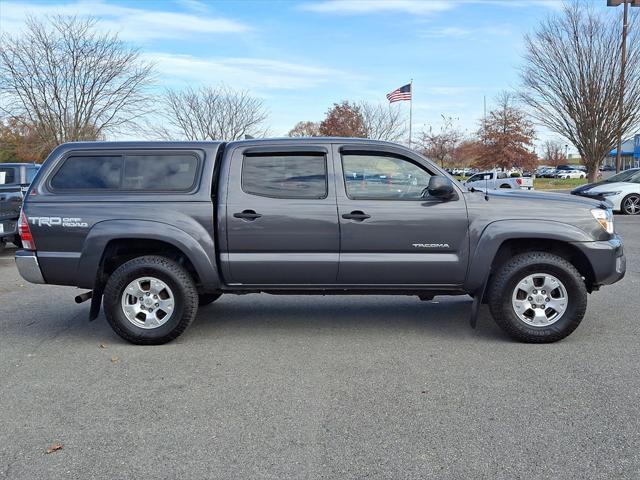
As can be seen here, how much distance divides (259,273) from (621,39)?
78.9 ft

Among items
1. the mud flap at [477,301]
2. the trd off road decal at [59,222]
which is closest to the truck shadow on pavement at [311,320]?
the mud flap at [477,301]

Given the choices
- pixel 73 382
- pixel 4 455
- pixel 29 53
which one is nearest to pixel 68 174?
pixel 73 382

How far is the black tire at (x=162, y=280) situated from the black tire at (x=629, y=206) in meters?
15.9

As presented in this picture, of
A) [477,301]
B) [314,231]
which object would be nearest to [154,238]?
[314,231]

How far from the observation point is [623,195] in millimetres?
17094

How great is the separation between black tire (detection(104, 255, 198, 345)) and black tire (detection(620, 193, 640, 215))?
52.2 feet

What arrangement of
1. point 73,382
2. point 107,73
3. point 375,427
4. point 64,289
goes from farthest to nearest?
point 107,73 → point 64,289 → point 73,382 → point 375,427

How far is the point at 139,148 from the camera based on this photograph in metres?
5.31

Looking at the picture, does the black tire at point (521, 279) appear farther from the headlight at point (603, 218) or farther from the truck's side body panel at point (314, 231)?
the headlight at point (603, 218)

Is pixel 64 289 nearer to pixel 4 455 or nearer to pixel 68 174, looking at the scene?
pixel 68 174

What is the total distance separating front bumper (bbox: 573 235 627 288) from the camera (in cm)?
507

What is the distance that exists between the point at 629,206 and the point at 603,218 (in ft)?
45.5

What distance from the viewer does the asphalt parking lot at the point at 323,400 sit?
10.2 ft

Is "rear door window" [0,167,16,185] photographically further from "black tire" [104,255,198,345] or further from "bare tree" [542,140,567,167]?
"bare tree" [542,140,567,167]
